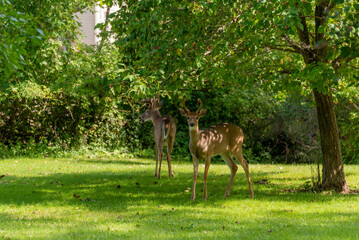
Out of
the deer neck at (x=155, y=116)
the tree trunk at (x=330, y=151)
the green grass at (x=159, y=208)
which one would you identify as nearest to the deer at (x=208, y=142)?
the green grass at (x=159, y=208)

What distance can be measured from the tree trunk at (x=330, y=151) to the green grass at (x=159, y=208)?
518 mm

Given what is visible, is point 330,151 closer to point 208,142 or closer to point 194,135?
point 208,142

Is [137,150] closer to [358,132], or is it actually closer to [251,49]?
[358,132]

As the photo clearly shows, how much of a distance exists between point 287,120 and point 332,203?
995 cm

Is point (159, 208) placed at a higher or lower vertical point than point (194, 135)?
lower

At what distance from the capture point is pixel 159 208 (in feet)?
27.7

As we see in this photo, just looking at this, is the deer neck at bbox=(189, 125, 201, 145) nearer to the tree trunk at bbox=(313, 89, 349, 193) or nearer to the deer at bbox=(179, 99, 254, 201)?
the deer at bbox=(179, 99, 254, 201)

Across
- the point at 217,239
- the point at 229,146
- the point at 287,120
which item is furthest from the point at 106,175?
the point at 287,120

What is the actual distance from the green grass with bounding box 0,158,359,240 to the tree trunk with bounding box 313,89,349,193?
518mm

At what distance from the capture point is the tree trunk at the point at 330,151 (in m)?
10.1

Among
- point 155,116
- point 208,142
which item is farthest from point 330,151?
point 155,116

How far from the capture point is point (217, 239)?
6289 millimetres

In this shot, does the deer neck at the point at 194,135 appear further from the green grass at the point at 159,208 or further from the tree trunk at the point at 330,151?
the tree trunk at the point at 330,151

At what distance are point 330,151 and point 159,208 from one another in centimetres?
396
